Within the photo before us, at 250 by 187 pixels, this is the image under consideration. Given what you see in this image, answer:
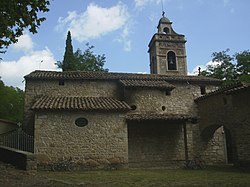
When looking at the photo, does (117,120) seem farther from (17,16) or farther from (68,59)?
(68,59)

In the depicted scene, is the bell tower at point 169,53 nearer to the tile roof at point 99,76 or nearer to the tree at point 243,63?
the tile roof at point 99,76

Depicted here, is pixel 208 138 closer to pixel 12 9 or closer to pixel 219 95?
pixel 219 95

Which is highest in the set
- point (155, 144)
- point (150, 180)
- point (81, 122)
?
point (81, 122)

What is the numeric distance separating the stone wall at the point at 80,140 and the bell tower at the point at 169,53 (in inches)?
407

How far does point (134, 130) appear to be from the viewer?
48.3 ft

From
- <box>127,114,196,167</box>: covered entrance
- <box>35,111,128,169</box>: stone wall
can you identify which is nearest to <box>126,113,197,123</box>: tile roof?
<box>127,114,196,167</box>: covered entrance

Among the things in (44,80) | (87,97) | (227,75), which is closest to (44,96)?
(44,80)

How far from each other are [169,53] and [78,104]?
40.8 feet

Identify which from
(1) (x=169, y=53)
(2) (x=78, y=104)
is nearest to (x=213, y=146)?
(2) (x=78, y=104)

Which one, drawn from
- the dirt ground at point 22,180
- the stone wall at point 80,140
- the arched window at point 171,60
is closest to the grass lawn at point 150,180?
the dirt ground at point 22,180

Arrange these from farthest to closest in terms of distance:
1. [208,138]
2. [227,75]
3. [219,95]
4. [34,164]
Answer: [227,75] < [208,138] < [219,95] < [34,164]

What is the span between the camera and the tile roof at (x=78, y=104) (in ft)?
40.7

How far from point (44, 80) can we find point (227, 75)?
18935mm

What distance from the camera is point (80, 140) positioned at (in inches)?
489
